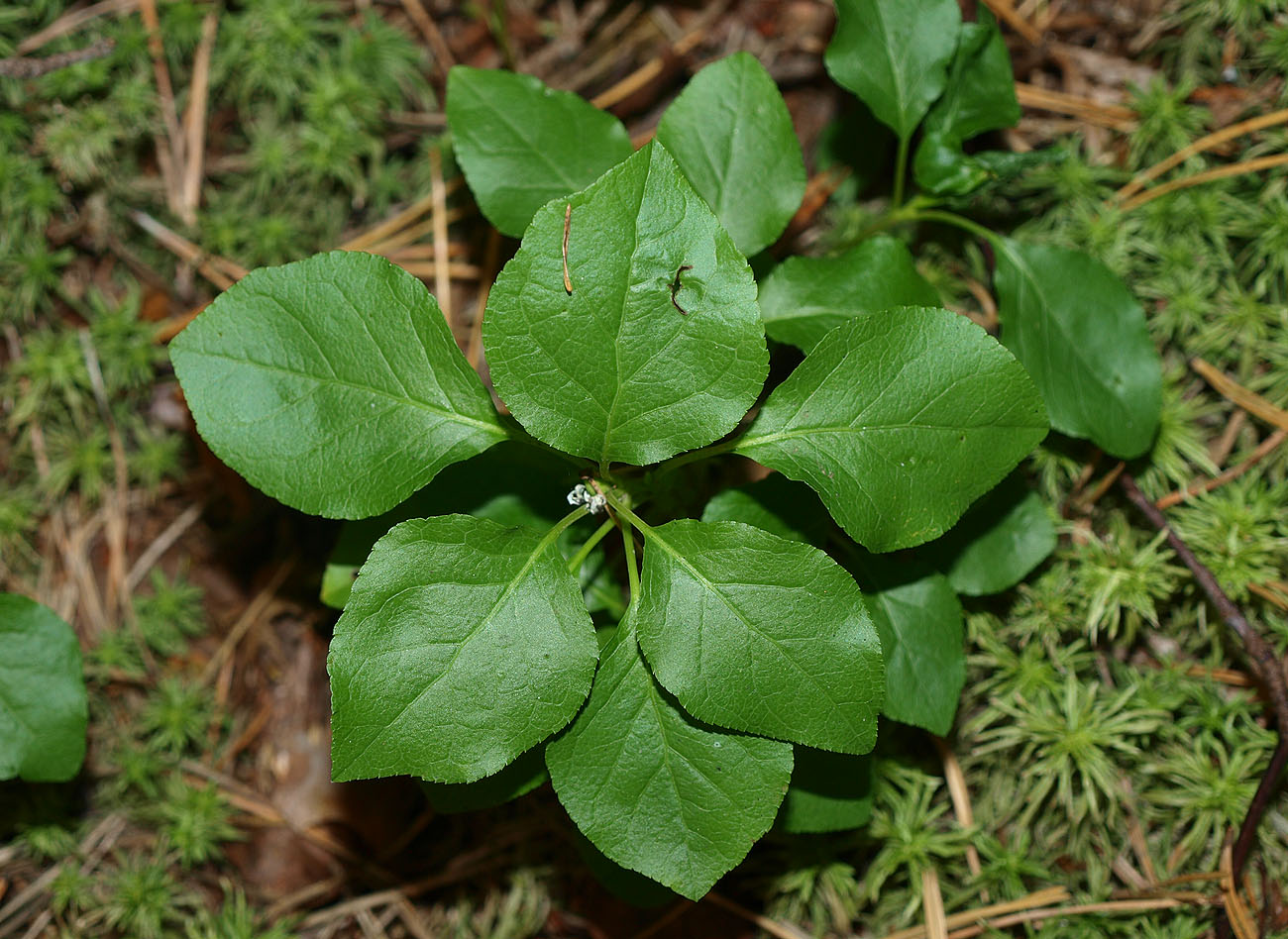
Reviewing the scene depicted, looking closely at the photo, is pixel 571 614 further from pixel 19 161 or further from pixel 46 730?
pixel 19 161

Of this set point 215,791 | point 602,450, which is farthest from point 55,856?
point 602,450

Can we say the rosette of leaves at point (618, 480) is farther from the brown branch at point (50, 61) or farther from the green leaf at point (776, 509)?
the brown branch at point (50, 61)

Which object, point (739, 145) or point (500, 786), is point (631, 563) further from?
point (739, 145)

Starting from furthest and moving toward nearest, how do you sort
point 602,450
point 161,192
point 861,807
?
point 161,192 → point 861,807 → point 602,450

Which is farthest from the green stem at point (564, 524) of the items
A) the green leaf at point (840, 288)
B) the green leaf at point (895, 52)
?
the green leaf at point (895, 52)

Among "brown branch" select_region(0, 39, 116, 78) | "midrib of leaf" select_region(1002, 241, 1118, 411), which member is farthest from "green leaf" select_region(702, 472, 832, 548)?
"brown branch" select_region(0, 39, 116, 78)

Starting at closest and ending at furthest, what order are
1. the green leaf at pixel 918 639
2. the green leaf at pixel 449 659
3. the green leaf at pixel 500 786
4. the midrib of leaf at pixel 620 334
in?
the midrib of leaf at pixel 620 334
the green leaf at pixel 449 659
the green leaf at pixel 500 786
the green leaf at pixel 918 639

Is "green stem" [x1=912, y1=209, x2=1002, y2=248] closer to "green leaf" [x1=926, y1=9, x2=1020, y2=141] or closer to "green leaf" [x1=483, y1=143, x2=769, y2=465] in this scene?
"green leaf" [x1=926, y1=9, x2=1020, y2=141]
